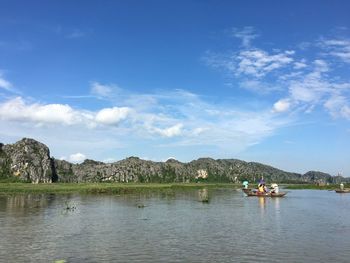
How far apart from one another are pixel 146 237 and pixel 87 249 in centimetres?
665

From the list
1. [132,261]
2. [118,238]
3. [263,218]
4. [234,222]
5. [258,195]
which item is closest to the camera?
[132,261]

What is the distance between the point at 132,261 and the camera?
25.7 metres

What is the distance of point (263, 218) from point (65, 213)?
994 inches

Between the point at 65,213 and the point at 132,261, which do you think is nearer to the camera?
the point at 132,261

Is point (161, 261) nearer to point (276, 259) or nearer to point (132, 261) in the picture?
point (132, 261)

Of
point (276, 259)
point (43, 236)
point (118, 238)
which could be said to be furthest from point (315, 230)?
point (43, 236)

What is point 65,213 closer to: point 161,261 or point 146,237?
point 146,237

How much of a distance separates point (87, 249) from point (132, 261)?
496 centimetres

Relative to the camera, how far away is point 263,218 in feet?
A: 163

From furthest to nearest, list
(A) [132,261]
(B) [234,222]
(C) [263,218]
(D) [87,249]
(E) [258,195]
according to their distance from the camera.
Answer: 1. (E) [258,195]
2. (C) [263,218]
3. (B) [234,222]
4. (D) [87,249]
5. (A) [132,261]

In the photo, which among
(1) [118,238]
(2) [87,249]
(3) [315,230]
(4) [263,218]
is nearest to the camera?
(2) [87,249]

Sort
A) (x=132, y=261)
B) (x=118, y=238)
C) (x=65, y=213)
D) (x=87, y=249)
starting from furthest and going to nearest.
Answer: (x=65, y=213) → (x=118, y=238) → (x=87, y=249) → (x=132, y=261)

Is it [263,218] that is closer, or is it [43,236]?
[43,236]

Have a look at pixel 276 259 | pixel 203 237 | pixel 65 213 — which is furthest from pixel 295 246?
pixel 65 213
